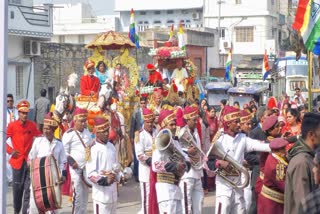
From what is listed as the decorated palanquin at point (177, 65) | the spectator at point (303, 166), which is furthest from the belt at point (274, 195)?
the decorated palanquin at point (177, 65)

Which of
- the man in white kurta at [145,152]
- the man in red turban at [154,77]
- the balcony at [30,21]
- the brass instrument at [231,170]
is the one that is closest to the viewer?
the brass instrument at [231,170]

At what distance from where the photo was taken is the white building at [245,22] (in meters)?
57.7

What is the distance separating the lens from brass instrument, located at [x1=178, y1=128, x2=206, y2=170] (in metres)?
10.1

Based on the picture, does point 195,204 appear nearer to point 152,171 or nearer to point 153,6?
point 152,171

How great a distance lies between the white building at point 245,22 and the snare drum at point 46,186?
47.7 metres

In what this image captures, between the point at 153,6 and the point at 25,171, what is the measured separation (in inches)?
2006

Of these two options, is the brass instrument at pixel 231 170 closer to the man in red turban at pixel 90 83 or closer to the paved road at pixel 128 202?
the paved road at pixel 128 202

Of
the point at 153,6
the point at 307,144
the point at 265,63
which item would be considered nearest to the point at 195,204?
the point at 307,144

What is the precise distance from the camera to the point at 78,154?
11.0 metres

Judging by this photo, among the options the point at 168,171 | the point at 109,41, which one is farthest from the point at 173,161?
the point at 109,41

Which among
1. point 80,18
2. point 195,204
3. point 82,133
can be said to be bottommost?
point 195,204

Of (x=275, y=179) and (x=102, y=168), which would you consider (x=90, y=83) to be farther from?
(x=275, y=179)

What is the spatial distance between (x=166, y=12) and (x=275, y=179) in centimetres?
5437

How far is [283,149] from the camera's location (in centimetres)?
780
